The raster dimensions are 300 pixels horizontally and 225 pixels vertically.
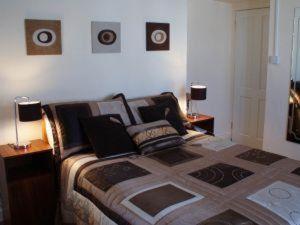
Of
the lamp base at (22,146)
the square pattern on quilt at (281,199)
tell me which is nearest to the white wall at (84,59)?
the lamp base at (22,146)

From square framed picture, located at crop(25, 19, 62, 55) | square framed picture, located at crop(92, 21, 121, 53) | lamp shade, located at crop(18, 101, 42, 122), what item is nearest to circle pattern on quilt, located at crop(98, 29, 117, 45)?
square framed picture, located at crop(92, 21, 121, 53)

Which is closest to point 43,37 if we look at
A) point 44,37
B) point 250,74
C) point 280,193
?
point 44,37

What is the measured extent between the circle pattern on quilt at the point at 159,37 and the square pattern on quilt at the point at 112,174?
1.62 m

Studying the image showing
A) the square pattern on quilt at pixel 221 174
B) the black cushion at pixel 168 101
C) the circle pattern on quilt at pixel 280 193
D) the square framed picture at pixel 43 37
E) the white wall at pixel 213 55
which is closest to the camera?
the circle pattern on quilt at pixel 280 193

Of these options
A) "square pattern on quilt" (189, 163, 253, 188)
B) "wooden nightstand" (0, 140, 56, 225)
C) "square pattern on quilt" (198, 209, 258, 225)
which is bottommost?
"wooden nightstand" (0, 140, 56, 225)

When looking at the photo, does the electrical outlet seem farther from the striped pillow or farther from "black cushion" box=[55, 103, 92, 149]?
"black cushion" box=[55, 103, 92, 149]

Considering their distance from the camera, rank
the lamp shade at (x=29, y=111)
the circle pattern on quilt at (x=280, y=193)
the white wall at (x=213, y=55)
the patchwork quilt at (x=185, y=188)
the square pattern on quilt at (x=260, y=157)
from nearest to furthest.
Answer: the patchwork quilt at (x=185, y=188)
the circle pattern on quilt at (x=280, y=193)
the square pattern on quilt at (x=260, y=157)
the lamp shade at (x=29, y=111)
the white wall at (x=213, y=55)

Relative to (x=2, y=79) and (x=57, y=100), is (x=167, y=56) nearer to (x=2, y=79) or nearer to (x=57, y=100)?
(x=57, y=100)

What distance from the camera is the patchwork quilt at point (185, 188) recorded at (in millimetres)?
1748

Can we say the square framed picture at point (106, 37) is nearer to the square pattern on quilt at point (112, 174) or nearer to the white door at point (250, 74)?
the square pattern on quilt at point (112, 174)

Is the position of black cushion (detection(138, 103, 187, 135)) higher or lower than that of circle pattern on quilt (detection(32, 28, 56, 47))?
lower

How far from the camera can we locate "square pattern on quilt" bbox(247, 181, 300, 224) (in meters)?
1.72

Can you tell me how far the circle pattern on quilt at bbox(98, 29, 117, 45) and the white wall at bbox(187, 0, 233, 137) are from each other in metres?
1.33

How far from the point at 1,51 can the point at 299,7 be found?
300 centimetres
